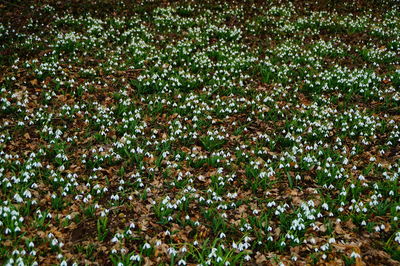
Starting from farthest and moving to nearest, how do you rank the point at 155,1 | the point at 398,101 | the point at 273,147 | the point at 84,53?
the point at 155,1
the point at 84,53
the point at 398,101
the point at 273,147

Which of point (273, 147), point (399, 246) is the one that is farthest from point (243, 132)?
point (399, 246)

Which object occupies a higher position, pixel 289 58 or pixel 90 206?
pixel 289 58

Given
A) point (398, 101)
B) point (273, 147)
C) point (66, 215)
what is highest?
point (398, 101)

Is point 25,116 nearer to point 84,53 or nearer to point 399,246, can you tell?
point 84,53

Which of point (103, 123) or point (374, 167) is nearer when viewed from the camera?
point (374, 167)

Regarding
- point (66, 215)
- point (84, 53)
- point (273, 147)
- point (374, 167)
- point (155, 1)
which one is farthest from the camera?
point (155, 1)

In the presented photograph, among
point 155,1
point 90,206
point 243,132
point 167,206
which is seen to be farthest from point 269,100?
point 155,1
